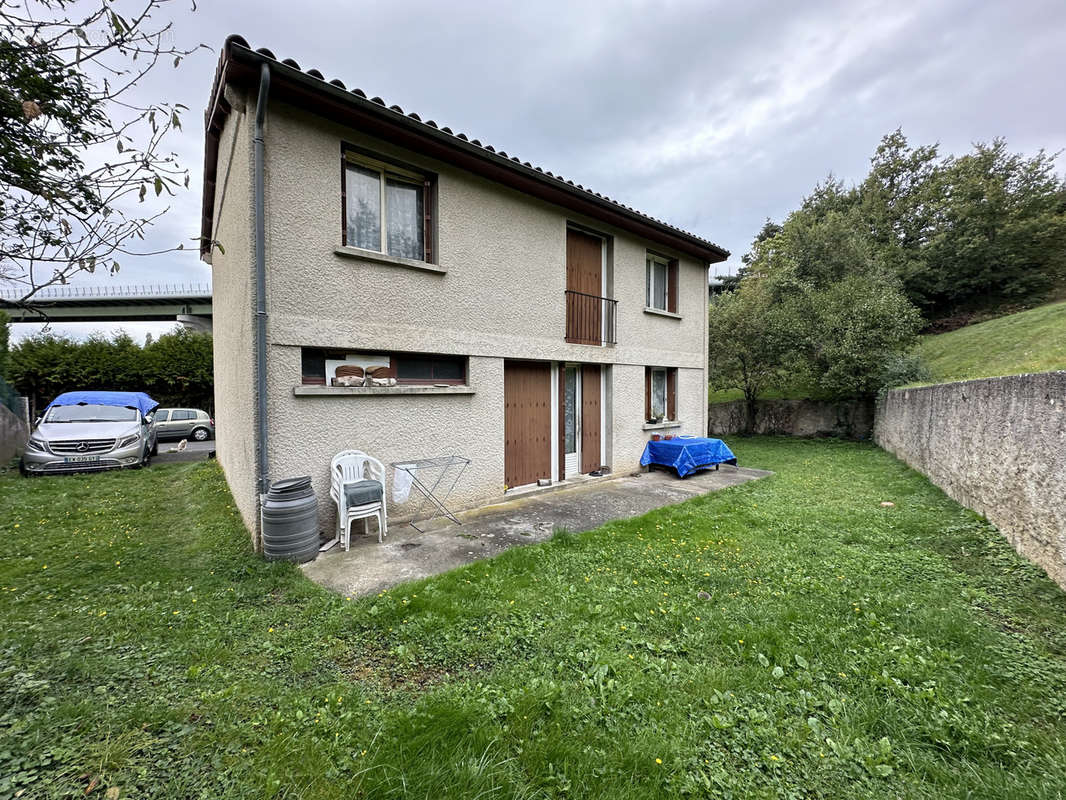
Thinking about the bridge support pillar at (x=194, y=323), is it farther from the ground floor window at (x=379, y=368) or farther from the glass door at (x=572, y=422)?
the glass door at (x=572, y=422)

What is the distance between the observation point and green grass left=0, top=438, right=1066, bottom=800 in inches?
73.9

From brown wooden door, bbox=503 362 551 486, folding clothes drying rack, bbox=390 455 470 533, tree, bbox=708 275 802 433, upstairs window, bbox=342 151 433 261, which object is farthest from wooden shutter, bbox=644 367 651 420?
tree, bbox=708 275 802 433

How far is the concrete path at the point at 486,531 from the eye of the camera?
4109 mm

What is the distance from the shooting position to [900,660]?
8.83 feet

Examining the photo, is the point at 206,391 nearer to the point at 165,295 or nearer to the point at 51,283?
the point at 165,295

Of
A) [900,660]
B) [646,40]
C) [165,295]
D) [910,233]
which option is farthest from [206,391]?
[910,233]

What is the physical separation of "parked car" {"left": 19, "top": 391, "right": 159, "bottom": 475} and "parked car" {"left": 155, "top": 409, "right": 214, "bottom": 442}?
5.87 meters

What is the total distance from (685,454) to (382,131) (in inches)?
305

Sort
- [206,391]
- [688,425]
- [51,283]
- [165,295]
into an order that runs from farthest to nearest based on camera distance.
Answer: [165,295]
[206,391]
[688,425]
[51,283]

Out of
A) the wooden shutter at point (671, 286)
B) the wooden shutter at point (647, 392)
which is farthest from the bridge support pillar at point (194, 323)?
the wooden shutter at point (671, 286)

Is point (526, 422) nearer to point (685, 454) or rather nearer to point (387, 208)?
point (685, 454)

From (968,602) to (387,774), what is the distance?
462 centimetres

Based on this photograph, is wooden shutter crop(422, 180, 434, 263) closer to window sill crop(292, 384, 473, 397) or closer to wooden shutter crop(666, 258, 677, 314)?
window sill crop(292, 384, 473, 397)

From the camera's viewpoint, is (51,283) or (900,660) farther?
(900,660)
